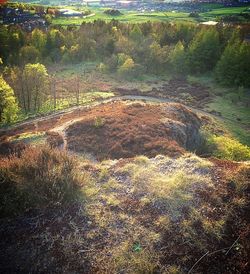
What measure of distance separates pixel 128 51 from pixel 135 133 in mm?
59423

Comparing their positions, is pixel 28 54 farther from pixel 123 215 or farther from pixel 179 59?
pixel 123 215

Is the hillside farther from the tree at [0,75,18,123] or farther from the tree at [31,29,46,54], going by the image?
the tree at [31,29,46,54]

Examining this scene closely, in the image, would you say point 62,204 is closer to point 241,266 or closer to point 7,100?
point 241,266

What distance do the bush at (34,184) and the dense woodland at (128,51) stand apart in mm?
42899

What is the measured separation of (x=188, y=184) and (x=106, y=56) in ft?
258

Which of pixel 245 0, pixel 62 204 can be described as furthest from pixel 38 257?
pixel 245 0

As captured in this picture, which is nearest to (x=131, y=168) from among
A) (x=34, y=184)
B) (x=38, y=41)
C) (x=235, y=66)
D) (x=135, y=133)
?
(x=34, y=184)

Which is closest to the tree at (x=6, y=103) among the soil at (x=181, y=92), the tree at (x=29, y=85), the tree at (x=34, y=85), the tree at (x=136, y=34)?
the tree at (x=29, y=85)

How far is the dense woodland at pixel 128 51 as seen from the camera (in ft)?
243

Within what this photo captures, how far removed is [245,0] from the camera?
442ft

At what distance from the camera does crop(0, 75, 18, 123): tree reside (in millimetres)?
49406

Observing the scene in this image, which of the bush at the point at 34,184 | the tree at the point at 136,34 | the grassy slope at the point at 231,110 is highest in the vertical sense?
the bush at the point at 34,184

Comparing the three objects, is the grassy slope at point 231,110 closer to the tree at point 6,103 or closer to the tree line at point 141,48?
the tree line at point 141,48

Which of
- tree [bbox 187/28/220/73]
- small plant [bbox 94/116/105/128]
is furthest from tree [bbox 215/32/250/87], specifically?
small plant [bbox 94/116/105/128]
